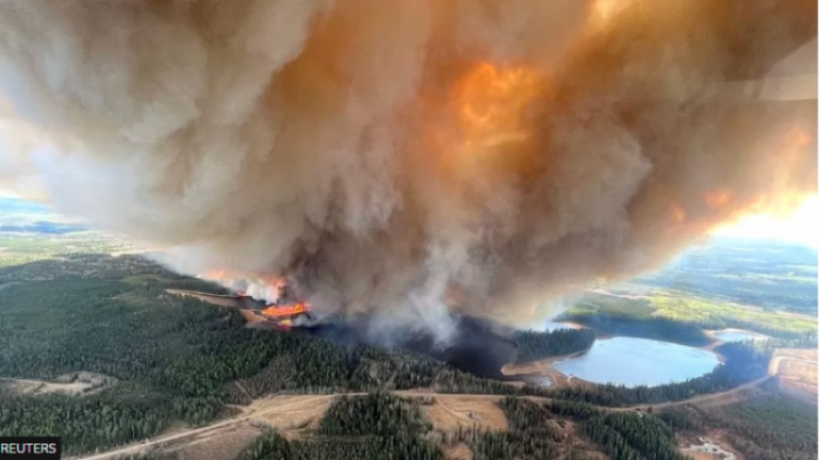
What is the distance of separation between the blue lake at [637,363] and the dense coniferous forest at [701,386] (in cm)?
4

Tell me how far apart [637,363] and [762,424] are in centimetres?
73

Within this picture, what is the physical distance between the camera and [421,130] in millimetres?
3637

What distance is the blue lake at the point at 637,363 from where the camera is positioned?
3133mm

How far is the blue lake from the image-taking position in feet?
10.3

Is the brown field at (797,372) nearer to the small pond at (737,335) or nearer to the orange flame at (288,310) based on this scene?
the small pond at (737,335)

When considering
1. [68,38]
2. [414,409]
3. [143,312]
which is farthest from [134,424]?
[68,38]

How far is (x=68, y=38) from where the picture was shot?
2744 millimetres

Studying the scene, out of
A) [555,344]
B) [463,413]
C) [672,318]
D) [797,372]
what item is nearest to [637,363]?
[672,318]

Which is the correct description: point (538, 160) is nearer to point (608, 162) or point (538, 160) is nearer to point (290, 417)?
point (608, 162)

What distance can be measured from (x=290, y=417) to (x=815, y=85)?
3.66 meters

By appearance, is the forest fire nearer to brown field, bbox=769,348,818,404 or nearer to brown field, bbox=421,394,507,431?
brown field, bbox=421,394,507,431

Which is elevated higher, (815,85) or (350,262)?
(815,85)

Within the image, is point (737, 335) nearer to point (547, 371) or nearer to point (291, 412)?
point (547, 371)

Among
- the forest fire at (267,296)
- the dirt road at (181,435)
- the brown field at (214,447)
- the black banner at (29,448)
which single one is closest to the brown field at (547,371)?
the dirt road at (181,435)
